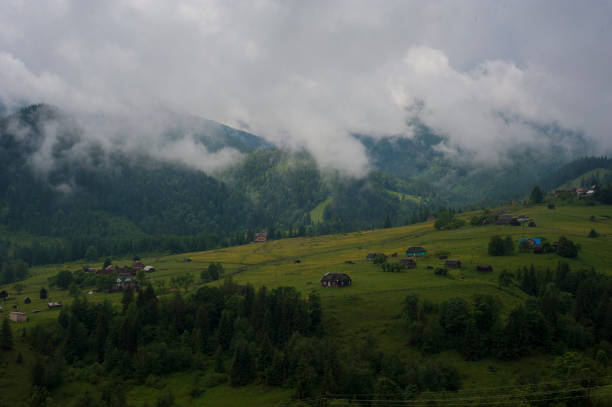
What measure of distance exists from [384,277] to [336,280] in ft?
39.7

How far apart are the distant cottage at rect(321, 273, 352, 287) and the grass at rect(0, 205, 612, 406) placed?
1.71 m

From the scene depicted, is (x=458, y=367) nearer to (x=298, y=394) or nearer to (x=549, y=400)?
(x=549, y=400)

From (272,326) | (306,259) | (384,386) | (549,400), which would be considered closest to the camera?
(549,400)

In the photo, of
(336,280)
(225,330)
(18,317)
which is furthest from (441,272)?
(18,317)

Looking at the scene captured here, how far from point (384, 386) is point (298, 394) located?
11.9 m

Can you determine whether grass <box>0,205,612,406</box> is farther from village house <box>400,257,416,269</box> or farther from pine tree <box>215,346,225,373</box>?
pine tree <box>215,346,225,373</box>

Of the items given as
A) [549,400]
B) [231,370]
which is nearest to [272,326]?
[231,370]

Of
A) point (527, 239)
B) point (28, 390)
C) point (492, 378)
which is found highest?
point (527, 239)

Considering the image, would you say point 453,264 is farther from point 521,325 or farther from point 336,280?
point 521,325

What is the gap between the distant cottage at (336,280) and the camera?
85188 mm

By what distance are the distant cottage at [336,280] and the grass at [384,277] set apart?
1.71 m

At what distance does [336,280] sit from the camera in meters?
85.9

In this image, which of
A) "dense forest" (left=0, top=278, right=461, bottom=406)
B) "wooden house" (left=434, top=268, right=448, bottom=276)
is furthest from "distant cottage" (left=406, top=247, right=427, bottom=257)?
"dense forest" (left=0, top=278, right=461, bottom=406)

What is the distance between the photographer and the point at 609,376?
141 ft
